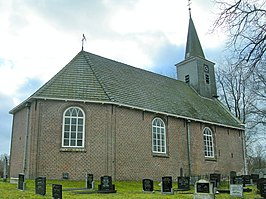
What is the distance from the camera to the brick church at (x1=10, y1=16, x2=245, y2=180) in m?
17.8

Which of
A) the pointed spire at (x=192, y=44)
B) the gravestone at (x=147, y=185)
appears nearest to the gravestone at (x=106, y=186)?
the gravestone at (x=147, y=185)

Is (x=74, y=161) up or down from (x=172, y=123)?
down

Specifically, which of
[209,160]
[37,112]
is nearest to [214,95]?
[209,160]

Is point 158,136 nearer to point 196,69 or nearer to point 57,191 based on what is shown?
point 196,69

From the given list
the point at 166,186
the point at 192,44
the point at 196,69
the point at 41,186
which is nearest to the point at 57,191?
the point at 41,186

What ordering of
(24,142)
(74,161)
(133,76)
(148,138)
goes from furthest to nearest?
(133,76)
(148,138)
(24,142)
(74,161)

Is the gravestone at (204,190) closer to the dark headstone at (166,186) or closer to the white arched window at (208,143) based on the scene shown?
the dark headstone at (166,186)

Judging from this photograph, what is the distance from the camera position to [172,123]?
2256 cm

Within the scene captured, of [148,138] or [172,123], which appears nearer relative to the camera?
[148,138]

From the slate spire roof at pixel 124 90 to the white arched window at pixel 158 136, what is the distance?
0.90 meters

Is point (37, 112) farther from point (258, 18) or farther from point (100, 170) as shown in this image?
point (258, 18)

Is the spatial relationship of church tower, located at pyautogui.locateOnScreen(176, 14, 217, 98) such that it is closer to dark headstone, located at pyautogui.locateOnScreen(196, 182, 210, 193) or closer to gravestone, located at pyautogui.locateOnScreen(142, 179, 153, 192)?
gravestone, located at pyautogui.locateOnScreen(142, 179, 153, 192)

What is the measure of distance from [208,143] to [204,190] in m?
13.9

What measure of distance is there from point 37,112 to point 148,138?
7.53 m
